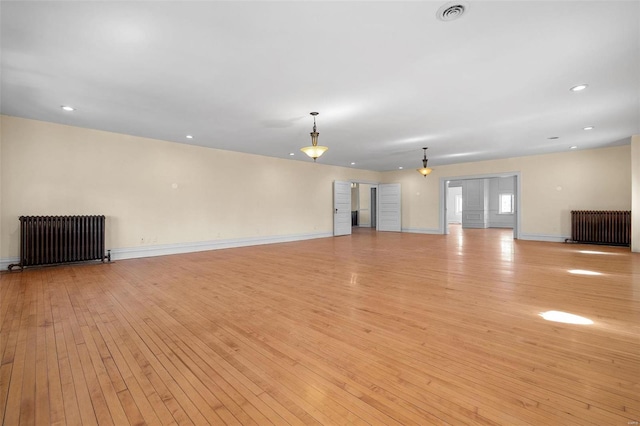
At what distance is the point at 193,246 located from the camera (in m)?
7.45

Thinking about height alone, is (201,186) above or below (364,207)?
above

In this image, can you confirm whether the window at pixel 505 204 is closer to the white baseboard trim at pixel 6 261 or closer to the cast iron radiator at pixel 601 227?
the cast iron radiator at pixel 601 227

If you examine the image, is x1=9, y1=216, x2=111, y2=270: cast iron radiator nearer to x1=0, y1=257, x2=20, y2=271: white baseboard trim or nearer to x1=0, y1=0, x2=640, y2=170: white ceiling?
x1=0, y1=257, x2=20, y2=271: white baseboard trim

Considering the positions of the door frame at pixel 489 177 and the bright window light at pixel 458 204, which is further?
the bright window light at pixel 458 204

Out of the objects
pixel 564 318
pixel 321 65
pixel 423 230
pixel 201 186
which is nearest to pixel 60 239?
pixel 201 186

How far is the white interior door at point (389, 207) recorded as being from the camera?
1252 cm

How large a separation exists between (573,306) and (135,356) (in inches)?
171

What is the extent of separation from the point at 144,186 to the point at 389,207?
9.45 meters

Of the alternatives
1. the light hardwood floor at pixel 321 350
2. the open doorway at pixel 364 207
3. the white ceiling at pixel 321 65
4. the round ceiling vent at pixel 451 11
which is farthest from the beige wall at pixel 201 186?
the round ceiling vent at pixel 451 11

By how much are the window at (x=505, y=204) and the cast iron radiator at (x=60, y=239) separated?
15667mm

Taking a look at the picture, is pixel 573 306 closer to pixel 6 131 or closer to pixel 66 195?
pixel 66 195

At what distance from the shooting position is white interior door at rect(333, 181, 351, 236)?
36.7ft

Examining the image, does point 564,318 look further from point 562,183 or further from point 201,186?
point 562,183

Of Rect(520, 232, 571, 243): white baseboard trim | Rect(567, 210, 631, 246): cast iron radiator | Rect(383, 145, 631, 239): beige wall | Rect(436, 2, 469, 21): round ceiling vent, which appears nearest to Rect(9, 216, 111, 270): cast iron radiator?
Rect(436, 2, 469, 21): round ceiling vent
